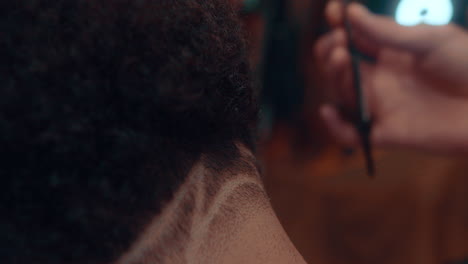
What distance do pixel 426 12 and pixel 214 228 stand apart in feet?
2.32

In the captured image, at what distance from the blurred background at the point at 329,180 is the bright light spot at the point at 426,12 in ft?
0.37

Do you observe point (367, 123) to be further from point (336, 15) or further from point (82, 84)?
point (82, 84)

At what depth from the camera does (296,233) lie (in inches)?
50.6

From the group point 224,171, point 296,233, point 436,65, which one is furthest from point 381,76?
point 224,171

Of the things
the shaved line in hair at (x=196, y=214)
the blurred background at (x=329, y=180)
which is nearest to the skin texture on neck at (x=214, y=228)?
the shaved line in hair at (x=196, y=214)

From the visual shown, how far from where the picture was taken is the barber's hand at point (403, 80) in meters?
0.82

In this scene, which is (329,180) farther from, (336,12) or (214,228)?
(214,228)

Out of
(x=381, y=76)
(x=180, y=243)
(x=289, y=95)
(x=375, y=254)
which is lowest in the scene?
(x=375, y=254)

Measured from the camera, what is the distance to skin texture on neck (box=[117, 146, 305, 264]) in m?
0.27

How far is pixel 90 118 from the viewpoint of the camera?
0.79 feet

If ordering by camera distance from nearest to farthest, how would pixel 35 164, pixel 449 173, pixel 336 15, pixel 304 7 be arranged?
pixel 35 164
pixel 336 15
pixel 449 173
pixel 304 7

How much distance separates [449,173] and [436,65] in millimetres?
426

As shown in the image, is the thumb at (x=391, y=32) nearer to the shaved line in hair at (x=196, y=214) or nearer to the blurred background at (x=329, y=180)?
the blurred background at (x=329, y=180)

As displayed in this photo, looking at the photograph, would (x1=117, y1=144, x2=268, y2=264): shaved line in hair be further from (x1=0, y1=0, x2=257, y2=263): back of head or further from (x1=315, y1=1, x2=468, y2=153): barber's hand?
(x1=315, y1=1, x2=468, y2=153): barber's hand
